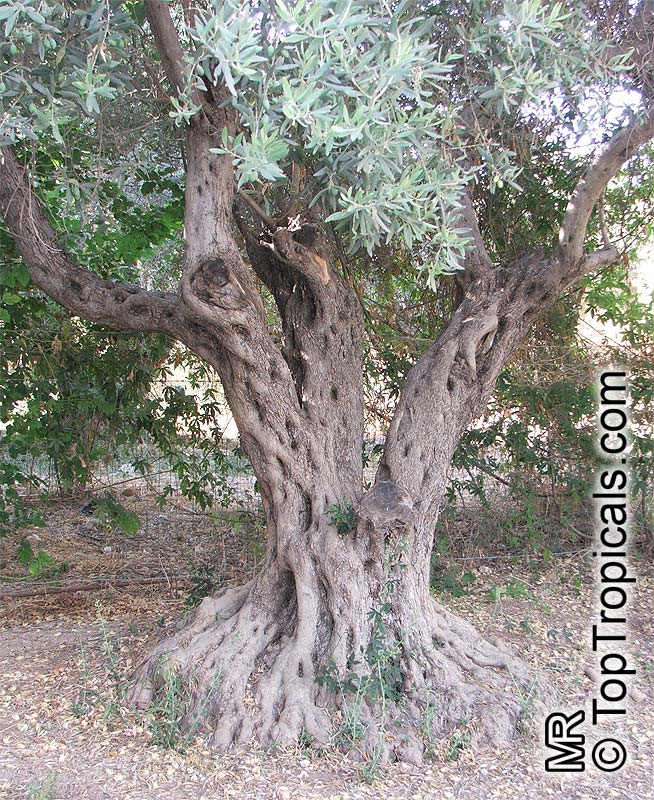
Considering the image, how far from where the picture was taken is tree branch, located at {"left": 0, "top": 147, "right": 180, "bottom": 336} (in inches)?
159

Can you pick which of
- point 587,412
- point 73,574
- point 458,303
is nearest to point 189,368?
point 73,574

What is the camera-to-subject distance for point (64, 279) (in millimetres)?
4137

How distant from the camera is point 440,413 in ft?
13.9

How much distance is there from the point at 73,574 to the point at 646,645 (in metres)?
4.30

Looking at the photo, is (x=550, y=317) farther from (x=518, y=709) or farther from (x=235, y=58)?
(x=235, y=58)

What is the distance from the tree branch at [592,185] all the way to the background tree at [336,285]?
2cm

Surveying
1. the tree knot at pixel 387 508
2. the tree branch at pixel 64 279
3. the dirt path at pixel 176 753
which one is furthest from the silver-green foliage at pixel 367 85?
the dirt path at pixel 176 753

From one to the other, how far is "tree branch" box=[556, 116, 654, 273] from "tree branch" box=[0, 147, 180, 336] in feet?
7.01

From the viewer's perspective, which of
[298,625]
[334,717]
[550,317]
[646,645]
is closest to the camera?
[334,717]

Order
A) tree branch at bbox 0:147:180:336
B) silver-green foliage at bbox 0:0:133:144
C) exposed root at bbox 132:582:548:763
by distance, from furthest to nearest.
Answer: tree branch at bbox 0:147:180:336 < exposed root at bbox 132:582:548:763 < silver-green foliage at bbox 0:0:133:144

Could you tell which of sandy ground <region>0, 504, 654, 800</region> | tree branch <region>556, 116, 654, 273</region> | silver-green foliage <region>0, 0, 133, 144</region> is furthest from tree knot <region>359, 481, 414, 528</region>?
silver-green foliage <region>0, 0, 133, 144</region>

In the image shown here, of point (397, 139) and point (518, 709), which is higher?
point (397, 139)

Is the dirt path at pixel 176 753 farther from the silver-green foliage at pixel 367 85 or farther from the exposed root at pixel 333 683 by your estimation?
the silver-green foliage at pixel 367 85

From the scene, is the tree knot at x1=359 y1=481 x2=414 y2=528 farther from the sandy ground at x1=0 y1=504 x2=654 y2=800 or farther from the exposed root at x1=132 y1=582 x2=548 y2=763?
the sandy ground at x1=0 y1=504 x2=654 y2=800
